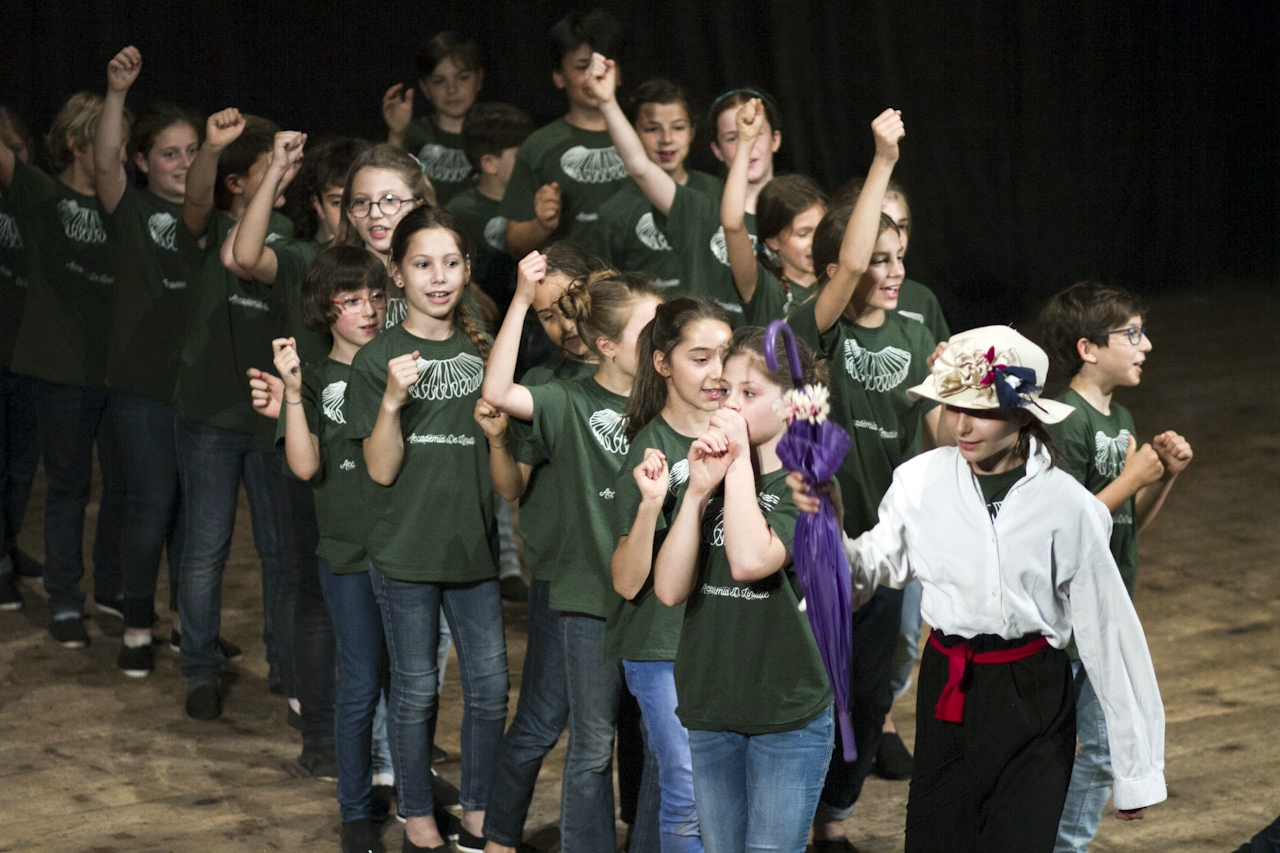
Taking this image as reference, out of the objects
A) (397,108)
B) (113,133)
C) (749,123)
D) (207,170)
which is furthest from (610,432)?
(397,108)

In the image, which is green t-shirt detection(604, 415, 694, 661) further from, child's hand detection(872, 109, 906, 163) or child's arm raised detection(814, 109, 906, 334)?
child's hand detection(872, 109, 906, 163)

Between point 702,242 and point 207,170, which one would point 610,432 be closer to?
point 702,242

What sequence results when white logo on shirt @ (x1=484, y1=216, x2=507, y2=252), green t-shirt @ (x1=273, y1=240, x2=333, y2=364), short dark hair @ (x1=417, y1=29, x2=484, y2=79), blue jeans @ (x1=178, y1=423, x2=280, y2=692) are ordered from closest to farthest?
green t-shirt @ (x1=273, y1=240, x2=333, y2=364) → blue jeans @ (x1=178, y1=423, x2=280, y2=692) → white logo on shirt @ (x1=484, y1=216, x2=507, y2=252) → short dark hair @ (x1=417, y1=29, x2=484, y2=79)

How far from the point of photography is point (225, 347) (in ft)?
12.9

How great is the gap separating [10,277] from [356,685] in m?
2.67

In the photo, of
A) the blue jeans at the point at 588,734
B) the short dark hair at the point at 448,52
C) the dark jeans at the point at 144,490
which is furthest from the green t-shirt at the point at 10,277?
the blue jeans at the point at 588,734

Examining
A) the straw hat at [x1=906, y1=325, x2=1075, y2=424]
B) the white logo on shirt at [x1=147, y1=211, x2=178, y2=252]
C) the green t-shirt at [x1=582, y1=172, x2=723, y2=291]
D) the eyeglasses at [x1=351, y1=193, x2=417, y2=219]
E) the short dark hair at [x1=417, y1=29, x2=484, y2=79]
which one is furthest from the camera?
the short dark hair at [x1=417, y1=29, x2=484, y2=79]

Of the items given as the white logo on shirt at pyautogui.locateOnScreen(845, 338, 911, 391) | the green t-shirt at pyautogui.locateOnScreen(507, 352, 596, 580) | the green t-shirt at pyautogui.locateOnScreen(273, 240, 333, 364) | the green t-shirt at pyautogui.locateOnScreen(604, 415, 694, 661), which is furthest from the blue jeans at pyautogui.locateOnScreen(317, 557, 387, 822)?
the white logo on shirt at pyautogui.locateOnScreen(845, 338, 911, 391)

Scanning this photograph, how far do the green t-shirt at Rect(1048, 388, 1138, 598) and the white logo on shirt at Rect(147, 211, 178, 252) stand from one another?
8.56 feet

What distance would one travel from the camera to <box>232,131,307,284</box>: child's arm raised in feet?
11.7

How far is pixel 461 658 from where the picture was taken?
311 cm

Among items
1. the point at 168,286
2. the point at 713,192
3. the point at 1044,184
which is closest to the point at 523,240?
the point at 713,192

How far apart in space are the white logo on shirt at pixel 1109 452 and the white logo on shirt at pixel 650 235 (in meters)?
1.45

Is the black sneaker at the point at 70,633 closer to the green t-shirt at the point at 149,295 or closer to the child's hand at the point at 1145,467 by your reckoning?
the green t-shirt at the point at 149,295
